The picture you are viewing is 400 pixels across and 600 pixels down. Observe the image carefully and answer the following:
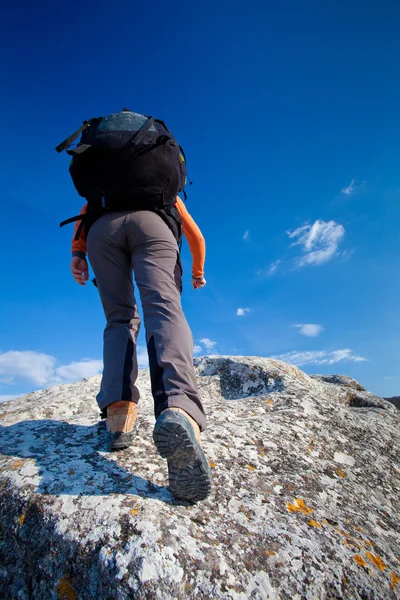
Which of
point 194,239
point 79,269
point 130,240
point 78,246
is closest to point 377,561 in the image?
point 130,240

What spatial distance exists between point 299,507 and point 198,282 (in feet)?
9.18

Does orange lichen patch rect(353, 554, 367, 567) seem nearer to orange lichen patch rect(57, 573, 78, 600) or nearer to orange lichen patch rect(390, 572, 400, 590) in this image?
orange lichen patch rect(390, 572, 400, 590)

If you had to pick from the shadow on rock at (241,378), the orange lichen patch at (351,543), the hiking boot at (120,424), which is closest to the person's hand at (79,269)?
the hiking boot at (120,424)

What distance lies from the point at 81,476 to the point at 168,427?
3.33 feet

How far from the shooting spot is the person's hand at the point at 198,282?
457cm

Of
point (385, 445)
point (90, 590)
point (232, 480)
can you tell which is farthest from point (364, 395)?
point (90, 590)

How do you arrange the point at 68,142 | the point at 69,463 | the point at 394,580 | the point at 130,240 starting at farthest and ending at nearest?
the point at 68,142 < the point at 130,240 < the point at 69,463 < the point at 394,580

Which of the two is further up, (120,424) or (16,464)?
(120,424)

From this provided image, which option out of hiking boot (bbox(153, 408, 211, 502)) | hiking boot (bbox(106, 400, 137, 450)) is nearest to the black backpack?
hiking boot (bbox(106, 400, 137, 450))

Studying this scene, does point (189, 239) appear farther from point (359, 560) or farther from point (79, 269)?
point (359, 560)

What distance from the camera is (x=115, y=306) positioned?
3594mm

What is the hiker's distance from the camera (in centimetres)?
307

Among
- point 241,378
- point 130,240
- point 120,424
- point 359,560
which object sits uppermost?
point 130,240

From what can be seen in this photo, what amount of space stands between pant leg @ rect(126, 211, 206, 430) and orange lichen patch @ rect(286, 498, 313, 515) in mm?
956
